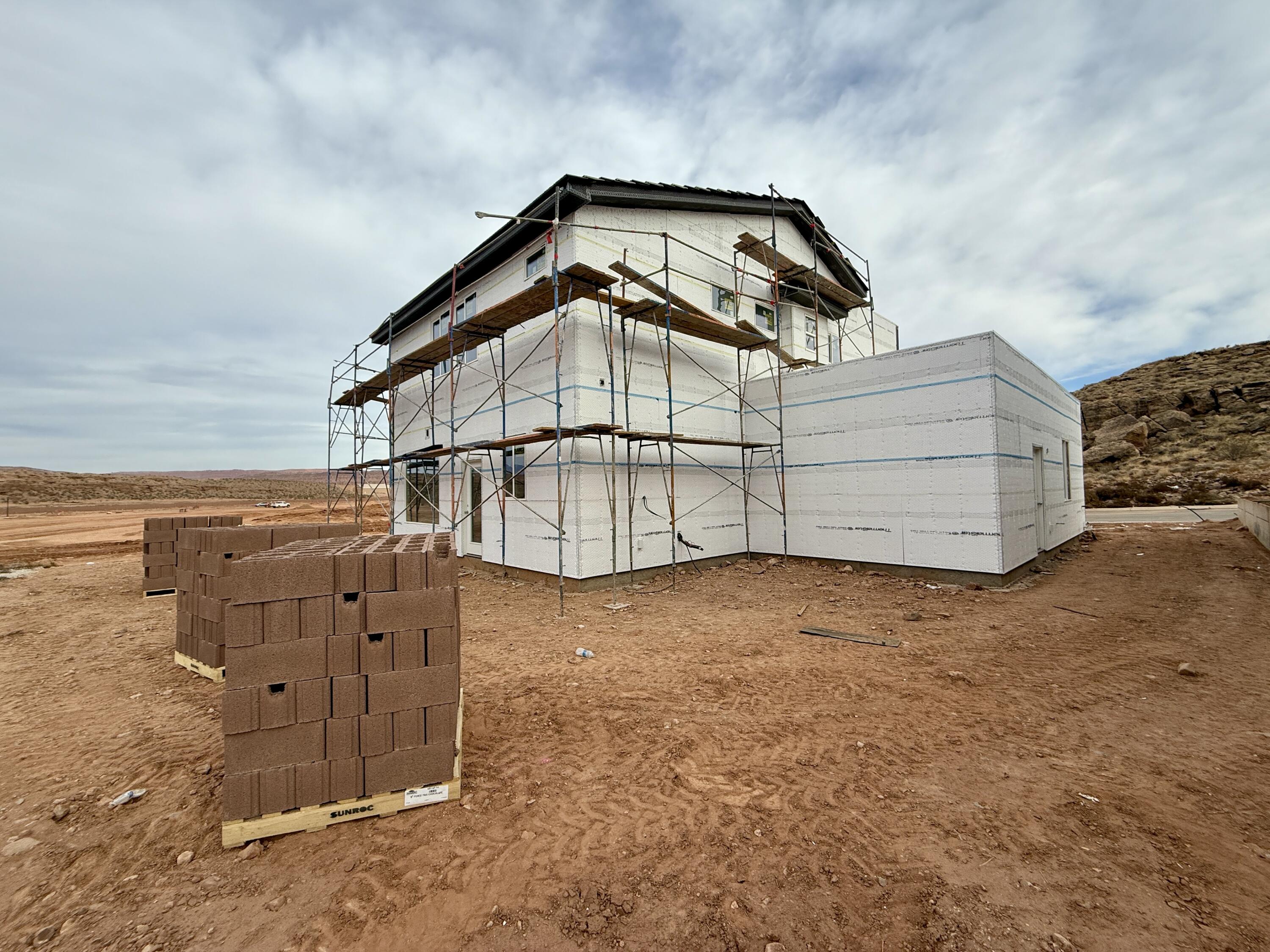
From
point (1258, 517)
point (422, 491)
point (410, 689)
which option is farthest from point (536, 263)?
point (1258, 517)

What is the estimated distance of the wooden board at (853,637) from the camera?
7273 millimetres

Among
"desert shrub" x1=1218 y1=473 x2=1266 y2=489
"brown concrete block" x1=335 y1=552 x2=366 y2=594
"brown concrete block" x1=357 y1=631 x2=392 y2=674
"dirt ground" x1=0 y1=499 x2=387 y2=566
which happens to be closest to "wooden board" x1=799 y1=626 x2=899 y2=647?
"brown concrete block" x1=357 y1=631 x2=392 y2=674

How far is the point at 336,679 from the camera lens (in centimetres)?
346

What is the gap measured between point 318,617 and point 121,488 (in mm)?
64667

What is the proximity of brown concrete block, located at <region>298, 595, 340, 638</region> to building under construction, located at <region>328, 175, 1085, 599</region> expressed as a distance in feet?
20.3

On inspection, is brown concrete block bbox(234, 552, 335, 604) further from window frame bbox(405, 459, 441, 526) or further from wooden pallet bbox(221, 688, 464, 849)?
window frame bbox(405, 459, 441, 526)

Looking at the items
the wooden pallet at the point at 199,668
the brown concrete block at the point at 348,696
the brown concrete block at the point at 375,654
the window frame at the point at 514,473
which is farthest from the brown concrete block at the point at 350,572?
the window frame at the point at 514,473

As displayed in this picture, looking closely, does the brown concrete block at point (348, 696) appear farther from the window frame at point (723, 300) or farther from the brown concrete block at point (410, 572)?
the window frame at point (723, 300)

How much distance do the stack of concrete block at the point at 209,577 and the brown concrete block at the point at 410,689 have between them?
10.2 feet

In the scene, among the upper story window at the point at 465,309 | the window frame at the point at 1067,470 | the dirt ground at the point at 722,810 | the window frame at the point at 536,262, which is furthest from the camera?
the window frame at the point at 1067,470

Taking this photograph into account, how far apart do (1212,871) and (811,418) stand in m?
10.9

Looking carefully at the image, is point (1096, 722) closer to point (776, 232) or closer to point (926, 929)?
point (926, 929)

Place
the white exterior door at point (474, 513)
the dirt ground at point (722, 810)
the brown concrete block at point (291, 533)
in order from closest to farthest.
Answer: the dirt ground at point (722, 810) → the brown concrete block at point (291, 533) → the white exterior door at point (474, 513)

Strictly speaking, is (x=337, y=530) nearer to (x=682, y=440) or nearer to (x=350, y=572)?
(x=350, y=572)
